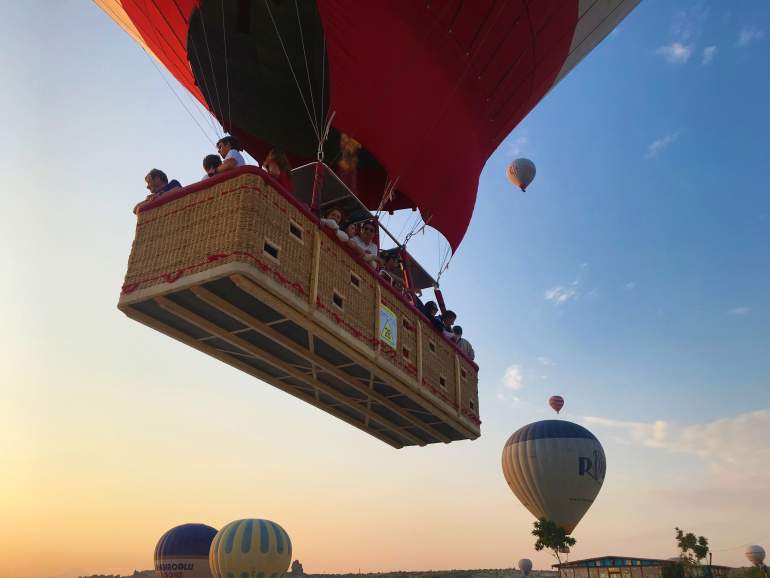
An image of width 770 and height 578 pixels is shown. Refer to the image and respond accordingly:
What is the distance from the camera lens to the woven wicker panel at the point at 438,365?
8.91 m

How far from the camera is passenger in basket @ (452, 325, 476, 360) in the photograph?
10161mm

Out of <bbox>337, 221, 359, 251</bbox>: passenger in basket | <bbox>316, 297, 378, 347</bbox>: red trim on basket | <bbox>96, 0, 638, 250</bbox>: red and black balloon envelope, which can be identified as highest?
<bbox>96, 0, 638, 250</bbox>: red and black balloon envelope

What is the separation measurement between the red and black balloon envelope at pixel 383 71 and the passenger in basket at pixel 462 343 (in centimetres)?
186

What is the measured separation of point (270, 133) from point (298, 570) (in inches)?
2513

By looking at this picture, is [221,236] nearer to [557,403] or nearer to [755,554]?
[557,403]

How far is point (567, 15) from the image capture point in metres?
10.9

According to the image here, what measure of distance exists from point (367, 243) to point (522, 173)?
20103mm

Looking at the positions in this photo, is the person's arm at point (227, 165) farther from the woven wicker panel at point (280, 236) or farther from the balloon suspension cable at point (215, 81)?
the balloon suspension cable at point (215, 81)

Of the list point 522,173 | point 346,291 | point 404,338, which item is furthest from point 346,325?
point 522,173

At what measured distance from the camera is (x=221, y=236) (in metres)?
6.11

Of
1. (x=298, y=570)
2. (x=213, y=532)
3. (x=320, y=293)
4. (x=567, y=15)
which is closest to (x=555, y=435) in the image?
(x=213, y=532)

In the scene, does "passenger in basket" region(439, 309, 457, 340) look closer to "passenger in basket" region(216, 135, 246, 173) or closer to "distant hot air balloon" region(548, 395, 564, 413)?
"passenger in basket" region(216, 135, 246, 173)

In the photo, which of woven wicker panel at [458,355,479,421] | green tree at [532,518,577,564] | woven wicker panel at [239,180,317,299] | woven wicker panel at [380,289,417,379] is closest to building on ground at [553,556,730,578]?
green tree at [532,518,577,564]

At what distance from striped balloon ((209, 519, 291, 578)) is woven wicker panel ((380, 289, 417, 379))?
68.3ft
